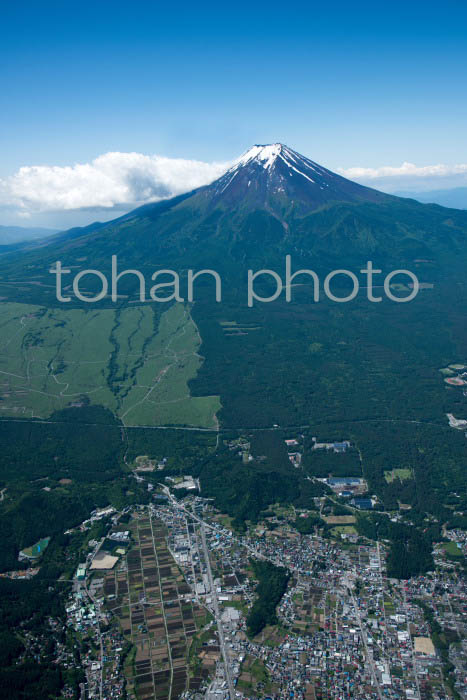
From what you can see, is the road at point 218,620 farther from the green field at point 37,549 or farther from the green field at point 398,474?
the green field at point 398,474

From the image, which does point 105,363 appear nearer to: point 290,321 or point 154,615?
point 290,321

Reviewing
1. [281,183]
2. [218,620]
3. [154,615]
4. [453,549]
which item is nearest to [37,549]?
[154,615]

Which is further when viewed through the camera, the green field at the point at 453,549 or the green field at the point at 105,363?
the green field at the point at 105,363

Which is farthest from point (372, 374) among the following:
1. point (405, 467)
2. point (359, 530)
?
point (359, 530)

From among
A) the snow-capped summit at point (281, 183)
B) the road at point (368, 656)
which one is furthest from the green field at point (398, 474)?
the snow-capped summit at point (281, 183)

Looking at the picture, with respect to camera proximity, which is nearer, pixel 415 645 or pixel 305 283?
pixel 415 645

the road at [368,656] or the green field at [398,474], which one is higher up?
the green field at [398,474]

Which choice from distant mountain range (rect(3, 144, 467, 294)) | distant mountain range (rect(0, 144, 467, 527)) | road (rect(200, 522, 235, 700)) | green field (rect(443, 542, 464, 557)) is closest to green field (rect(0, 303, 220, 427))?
distant mountain range (rect(0, 144, 467, 527))

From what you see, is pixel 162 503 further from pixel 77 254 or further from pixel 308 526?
pixel 77 254
